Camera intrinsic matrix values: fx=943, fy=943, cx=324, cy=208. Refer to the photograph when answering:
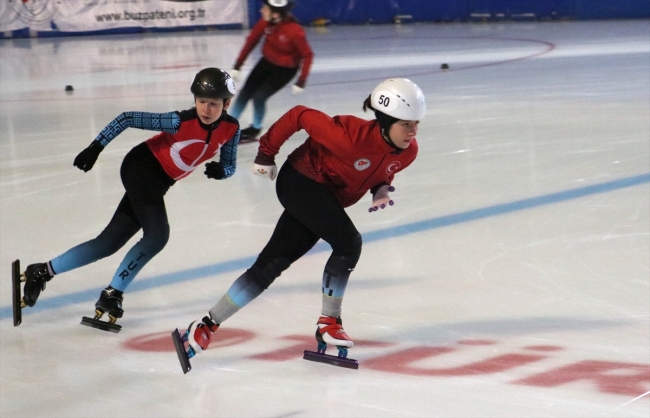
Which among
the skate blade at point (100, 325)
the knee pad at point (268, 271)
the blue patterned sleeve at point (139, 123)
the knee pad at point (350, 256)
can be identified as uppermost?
the blue patterned sleeve at point (139, 123)

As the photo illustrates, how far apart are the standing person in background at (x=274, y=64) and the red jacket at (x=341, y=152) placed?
432 cm

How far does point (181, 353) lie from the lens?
3344 mm

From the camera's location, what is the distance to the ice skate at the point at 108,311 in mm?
3799

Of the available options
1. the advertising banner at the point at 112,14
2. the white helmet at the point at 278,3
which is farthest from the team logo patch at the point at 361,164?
the advertising banner at the point at 112,14

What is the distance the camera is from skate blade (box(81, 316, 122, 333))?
378 cm

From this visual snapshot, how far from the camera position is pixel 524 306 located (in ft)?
13.0

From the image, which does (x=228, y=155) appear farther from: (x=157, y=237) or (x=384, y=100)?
(x=384, y=100)

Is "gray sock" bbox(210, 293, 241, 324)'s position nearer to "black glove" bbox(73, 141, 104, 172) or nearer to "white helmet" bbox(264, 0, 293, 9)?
"black glove" bbox(73, 141, 104, 172)

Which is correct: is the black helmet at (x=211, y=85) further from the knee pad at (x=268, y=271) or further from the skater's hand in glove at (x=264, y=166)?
the knee pad at (x=268, y=271)

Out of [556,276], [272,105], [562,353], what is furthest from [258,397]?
[272,105]

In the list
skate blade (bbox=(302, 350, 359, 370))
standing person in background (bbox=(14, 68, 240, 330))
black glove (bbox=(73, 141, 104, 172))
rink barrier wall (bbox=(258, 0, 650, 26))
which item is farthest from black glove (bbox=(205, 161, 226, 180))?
rink barrier wall (bbox=(258, 0, 650, 26))

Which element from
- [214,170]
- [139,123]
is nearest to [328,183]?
[214,170]

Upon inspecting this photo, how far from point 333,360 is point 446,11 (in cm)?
1837

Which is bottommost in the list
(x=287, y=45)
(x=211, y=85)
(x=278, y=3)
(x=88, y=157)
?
(x=88, y=157)
